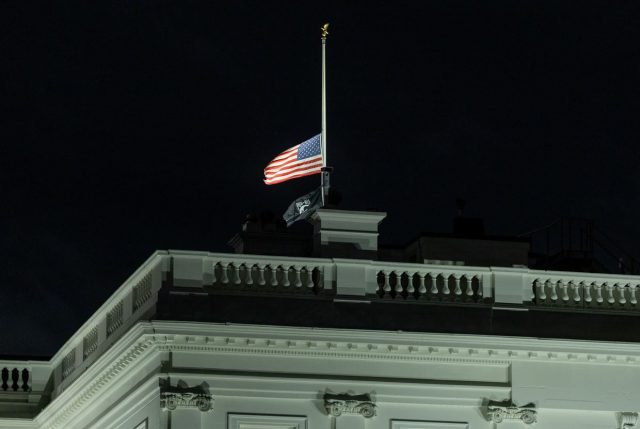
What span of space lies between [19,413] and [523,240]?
1370 centimetres

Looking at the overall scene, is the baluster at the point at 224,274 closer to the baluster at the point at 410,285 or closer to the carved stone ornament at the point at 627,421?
the baluster at the point at 410,285

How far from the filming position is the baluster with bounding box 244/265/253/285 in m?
47.2

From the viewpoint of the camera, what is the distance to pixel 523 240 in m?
58.6

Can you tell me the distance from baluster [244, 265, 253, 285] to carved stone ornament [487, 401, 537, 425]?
570 centimetres

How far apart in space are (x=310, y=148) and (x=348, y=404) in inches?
333

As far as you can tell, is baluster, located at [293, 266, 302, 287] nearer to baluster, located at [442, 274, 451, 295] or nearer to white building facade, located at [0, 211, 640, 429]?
white building facade, located at [0, 211, 640, 429]

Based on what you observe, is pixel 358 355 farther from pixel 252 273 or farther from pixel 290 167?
pixel 290 167

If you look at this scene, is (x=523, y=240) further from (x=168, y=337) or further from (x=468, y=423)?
(x=168, y=337)

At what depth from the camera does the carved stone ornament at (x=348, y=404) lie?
153 feet

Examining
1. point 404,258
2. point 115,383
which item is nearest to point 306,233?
point 404,258

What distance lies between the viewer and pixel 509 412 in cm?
4756

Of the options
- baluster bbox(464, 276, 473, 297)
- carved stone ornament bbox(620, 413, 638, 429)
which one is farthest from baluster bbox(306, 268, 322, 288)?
carved stone ornament bbox(620, 413, 638, 429)

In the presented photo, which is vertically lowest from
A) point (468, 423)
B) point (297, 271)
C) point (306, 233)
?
point (468, 423)

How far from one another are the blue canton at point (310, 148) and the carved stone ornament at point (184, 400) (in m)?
8.90
